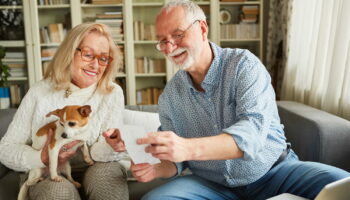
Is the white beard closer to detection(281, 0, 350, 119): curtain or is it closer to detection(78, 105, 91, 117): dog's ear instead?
detection(78, 105, 91, 117): dog's ear

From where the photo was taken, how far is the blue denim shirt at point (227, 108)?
1.18 meters

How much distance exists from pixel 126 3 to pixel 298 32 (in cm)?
175

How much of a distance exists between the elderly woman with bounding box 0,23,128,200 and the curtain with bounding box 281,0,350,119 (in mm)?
1362

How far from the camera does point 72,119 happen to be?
1.23 metres

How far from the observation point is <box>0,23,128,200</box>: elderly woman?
128cm

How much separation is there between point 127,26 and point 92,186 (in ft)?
8.29

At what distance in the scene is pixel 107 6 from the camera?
3.59m

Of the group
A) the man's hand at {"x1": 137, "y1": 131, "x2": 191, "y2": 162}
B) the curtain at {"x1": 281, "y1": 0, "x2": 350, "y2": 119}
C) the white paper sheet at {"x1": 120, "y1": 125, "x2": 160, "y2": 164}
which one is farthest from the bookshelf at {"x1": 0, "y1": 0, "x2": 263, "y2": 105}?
the man's hand at {"x1": 137, "y1": 131, "x2": 191, "y2": 162}

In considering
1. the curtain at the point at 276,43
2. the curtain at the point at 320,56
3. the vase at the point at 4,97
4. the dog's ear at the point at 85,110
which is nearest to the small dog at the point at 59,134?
the dog's ear at the point at 85,110

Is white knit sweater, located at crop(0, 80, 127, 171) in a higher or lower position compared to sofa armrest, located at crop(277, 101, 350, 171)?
higher

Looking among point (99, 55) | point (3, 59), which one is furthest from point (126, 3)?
point (99, 55)

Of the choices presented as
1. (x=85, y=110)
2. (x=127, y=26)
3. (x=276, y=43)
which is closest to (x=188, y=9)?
(x=85, y=110)

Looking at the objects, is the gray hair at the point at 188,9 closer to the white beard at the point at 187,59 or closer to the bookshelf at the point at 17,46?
the white beard at the point at 187,59

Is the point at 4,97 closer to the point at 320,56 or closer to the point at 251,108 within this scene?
the point at 320,56
